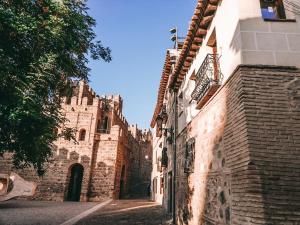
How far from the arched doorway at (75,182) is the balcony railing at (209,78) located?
651 inches

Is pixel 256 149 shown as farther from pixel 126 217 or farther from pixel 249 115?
pixel 126 217

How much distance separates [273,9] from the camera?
4.89m

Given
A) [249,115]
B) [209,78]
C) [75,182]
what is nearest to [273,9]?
[209,78]

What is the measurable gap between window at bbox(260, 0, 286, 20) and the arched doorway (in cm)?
1862

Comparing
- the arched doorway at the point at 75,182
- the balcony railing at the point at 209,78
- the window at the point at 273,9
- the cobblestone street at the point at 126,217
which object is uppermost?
the window at the point at 273,9

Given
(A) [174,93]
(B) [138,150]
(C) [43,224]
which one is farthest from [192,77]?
(B) [138,150]

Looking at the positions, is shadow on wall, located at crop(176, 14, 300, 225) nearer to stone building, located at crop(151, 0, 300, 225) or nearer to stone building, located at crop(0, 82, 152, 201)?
stone building, located at crop(151, 0, 300, 225)

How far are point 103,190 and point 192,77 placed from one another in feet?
46.6

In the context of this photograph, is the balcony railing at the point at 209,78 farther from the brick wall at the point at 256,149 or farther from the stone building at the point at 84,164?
the stone building at the point at 84,164

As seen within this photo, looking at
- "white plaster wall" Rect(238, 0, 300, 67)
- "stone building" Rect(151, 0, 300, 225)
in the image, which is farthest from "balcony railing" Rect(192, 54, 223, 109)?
"white plaster wall" Rect(238, 0, 300, 67)

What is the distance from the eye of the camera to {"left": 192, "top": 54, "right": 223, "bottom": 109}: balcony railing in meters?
5.34

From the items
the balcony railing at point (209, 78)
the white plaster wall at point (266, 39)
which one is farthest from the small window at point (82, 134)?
the white plaster wall at point (266, 39)

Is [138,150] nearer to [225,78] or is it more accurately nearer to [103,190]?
[103,190]

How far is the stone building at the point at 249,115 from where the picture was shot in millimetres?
3496
